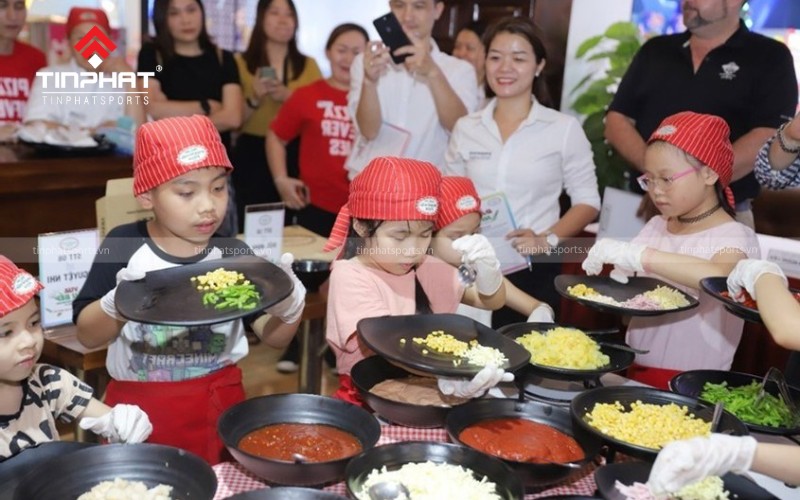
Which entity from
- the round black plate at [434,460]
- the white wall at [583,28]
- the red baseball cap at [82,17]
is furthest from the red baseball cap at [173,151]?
the white wall at [583,28]

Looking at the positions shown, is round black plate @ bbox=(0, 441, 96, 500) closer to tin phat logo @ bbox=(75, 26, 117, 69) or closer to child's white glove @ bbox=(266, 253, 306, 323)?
child's white glove @ bbox=(266, 253, 306, 323)

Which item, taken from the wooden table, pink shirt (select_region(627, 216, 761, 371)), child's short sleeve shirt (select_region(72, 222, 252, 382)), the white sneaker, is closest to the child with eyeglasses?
pink shirt (select_region(627, 216, 761, 371))

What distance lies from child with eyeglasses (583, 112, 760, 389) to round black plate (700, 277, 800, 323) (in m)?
0.19

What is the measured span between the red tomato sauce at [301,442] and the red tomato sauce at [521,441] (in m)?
0.26

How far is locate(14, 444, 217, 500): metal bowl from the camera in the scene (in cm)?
149

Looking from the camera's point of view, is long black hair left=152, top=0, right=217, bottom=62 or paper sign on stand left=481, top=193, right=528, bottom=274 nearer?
paper sign on stand left=481, top=193, right=528, bottom=274

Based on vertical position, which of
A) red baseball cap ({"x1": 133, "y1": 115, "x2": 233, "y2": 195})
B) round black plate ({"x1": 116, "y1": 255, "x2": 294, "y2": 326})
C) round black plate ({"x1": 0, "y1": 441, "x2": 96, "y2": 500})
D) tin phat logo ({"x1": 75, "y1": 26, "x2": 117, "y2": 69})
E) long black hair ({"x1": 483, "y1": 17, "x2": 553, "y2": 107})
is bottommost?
round black plate ({"x1": 0, "y1": 441, "x2": 96, "y2": 500})

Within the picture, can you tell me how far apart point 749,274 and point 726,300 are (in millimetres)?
90

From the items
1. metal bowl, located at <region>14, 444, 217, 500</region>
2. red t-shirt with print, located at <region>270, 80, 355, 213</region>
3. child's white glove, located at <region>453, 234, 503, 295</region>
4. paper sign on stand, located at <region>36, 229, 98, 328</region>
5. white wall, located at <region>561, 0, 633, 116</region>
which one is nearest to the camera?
metal bowl, located at <region>14, 444, 217, 500</region>

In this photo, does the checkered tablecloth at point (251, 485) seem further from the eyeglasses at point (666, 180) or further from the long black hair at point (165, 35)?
the long black hair at point (165, 35)

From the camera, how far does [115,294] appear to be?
179cm

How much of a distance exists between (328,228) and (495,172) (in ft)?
4.20

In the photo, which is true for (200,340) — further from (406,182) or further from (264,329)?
(406,182)

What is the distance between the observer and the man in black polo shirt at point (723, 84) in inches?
129
